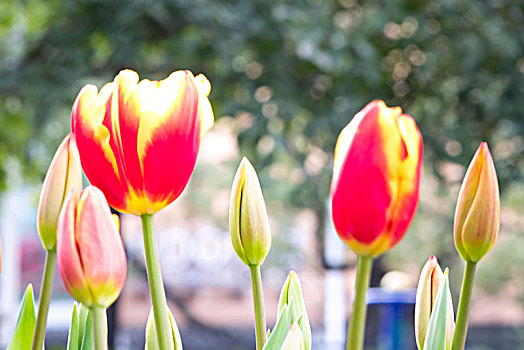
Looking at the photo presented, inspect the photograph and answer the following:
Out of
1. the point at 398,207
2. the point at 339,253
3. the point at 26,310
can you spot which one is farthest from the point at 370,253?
the point at 339,253

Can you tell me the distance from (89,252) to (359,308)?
3.7 inches

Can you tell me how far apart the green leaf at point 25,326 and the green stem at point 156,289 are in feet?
0.27

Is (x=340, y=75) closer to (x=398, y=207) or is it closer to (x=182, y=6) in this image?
(x=182, y=6)

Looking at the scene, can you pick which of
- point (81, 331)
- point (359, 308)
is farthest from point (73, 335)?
point (359, 308)

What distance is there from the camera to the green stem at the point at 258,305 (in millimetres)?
317

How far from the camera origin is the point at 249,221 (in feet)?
1.06

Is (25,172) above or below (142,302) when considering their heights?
above

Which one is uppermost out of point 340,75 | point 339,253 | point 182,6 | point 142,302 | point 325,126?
point 182,6

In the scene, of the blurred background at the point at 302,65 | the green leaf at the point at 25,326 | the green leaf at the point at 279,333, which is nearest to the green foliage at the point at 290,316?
the green leaf at the point at 279,333

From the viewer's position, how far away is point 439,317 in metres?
0.32

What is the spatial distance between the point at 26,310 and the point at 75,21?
221cm

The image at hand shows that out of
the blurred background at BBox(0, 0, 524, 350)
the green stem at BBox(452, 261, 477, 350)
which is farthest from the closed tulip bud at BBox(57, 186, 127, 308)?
the blurred background at BBox(0, 0, 524, 350)

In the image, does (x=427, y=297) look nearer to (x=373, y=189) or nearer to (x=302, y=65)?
(x=373, y=189)

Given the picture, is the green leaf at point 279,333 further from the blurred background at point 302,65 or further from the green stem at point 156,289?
the blurred background at point 302,65
